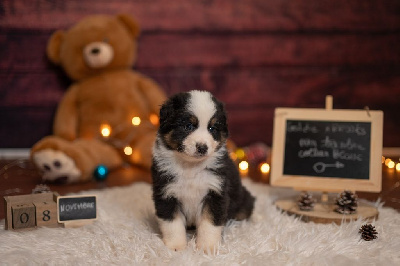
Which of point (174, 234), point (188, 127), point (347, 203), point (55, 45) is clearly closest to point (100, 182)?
point (55, 45)

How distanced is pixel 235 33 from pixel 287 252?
8.79ft

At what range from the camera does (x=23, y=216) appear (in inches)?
79.4

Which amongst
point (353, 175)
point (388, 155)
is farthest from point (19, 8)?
point (388, 155)

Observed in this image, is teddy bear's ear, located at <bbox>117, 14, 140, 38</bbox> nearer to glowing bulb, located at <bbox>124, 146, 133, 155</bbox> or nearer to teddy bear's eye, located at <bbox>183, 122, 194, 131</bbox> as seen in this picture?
glowing bulb, located at <bbox>124, 146, 133, 155</bbox>

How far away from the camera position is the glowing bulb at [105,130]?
347cm

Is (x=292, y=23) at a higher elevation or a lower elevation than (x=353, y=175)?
higher

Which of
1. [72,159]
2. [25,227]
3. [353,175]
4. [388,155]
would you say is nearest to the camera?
[25,227]

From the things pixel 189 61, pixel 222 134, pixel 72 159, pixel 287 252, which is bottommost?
pixel 287 252

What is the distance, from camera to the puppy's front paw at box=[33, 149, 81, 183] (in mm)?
2910

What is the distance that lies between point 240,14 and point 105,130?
5.29 ft

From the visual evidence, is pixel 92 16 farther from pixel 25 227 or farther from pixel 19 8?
pixel 25 227

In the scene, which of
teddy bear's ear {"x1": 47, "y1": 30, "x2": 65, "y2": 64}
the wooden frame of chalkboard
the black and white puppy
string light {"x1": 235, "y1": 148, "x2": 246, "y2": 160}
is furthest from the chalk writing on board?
teddy bear's ear {"x1": 47, "y1": 30, "x2": 65, "y2": 64}

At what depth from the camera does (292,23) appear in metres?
4.07

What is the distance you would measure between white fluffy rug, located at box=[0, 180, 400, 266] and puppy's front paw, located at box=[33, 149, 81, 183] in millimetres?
805
